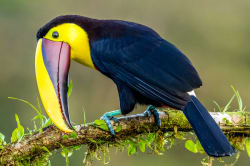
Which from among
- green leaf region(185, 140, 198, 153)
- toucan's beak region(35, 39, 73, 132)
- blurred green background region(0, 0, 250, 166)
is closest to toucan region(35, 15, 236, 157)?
toucan's beak region(35, 39, 73, 132)

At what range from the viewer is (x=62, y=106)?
11.9 ft

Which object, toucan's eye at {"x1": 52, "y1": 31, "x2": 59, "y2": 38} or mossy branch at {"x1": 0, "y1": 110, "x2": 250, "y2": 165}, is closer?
mossy branch at {"x1": 0, "y1": 110, "x2": 250, "y2": 165}

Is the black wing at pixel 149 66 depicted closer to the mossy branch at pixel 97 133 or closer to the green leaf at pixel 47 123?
the mossy branch at pixel 97 133

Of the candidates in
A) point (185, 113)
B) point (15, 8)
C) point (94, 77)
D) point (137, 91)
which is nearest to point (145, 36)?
point (137, 91)

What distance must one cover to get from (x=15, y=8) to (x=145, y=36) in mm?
6570

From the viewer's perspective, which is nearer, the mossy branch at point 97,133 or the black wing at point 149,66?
the mossy branch at point 97,133

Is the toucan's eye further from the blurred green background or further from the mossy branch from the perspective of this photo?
the blurred green background

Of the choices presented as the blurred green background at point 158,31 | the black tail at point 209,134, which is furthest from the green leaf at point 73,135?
the blurred green background at point 158,31

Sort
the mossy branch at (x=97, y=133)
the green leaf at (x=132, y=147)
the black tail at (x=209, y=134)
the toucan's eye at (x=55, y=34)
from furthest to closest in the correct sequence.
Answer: the toucan's eye at (x=55, y=34)
the green leaf at (x=132, y=147)
the black tail at (x=209, y=134)
the mossy branch at (x=97, y=133)

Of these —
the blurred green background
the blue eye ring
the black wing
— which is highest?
the blue eye ring

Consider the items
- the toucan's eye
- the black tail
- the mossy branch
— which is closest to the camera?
the mossy branch

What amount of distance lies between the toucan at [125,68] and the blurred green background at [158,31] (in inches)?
162

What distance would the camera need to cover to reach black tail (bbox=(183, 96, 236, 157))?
11.2 feet

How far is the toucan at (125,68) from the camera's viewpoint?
348 centimetres
